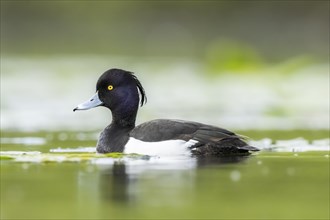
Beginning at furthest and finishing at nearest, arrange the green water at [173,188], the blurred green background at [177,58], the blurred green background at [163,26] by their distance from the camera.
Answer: the blurred green background at [163,26], the blurred green background at [177,58], the green water at [173,188]

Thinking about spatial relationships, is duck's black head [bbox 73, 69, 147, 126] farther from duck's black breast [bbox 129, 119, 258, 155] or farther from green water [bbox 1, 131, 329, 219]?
green water [bbox 1, 131, 329, 219]

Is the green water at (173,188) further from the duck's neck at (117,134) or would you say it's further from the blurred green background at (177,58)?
the blurred green background at (177,58)

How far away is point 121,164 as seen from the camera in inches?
518

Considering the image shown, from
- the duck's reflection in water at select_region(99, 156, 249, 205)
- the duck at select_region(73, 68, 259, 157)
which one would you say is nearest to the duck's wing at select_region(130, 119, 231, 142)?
the duck at select_region(73, 68, 259, 157)

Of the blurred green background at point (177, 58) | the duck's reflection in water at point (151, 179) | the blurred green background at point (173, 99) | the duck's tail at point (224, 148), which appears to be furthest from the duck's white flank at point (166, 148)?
the blurred green background at point (177, 58)

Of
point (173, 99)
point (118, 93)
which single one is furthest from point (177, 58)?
point (118, 93)

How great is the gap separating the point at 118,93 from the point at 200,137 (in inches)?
66.1

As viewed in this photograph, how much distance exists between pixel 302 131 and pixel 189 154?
382cm

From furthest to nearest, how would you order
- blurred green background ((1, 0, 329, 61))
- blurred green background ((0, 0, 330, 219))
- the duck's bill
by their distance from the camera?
blurred green background ((1, 0, 329, 61)), the duck's bill, blurred green background ((0, 0, 330, 219))

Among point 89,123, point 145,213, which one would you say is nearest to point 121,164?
point 145,213

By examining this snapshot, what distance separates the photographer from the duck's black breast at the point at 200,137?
13.9m

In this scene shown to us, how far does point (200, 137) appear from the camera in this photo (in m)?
13.9

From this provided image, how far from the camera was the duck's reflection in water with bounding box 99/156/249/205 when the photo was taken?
35.5 feet

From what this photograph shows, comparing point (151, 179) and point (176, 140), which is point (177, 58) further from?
point (151, 179)
